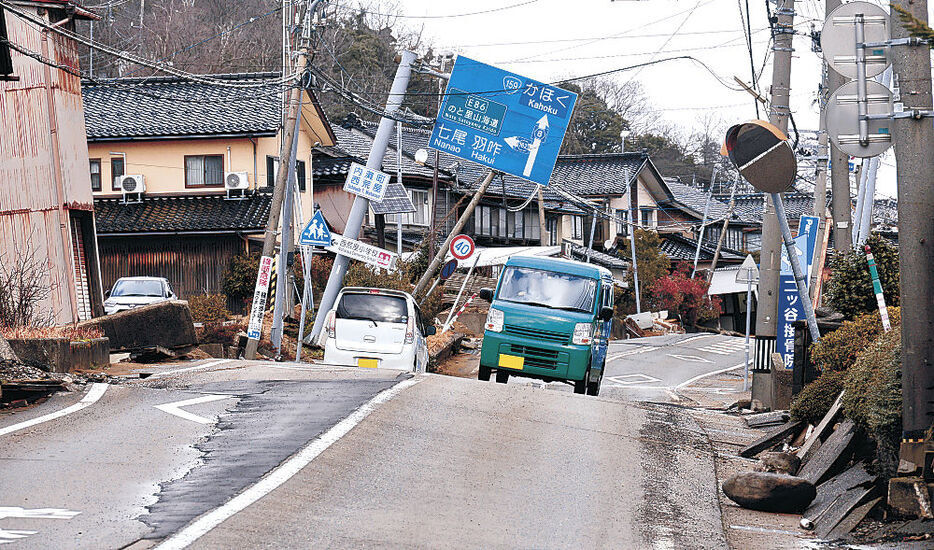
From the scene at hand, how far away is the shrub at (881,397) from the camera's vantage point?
9195 millimetres

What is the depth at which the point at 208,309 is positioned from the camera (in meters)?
30.2

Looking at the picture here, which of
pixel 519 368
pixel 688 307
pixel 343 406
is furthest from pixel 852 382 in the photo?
pixel 688 307

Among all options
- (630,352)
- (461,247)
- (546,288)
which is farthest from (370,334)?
(630,352)

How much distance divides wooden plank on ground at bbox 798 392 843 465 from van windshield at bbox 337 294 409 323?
32.0 feet

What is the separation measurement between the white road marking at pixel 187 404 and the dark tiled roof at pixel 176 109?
25.3 meters

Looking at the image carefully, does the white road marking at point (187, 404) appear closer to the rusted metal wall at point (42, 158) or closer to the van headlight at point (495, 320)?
the van headlight at point (495, 320)

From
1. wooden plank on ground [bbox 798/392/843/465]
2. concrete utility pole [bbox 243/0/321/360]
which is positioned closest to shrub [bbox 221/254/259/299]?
concrete utility pole [bbox 243/0/321/360]

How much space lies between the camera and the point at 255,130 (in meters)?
37.9

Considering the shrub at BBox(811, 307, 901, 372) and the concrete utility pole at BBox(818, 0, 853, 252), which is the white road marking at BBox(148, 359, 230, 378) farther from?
the concrete utility pole at BBox(818, 0, 853, 252)

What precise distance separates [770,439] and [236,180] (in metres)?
28.4

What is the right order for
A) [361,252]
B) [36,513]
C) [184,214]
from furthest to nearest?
1. [184,214]
2. [361,252]
3. [36,513]

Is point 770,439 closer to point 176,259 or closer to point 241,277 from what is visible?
point 241,277

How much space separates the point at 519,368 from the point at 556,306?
136 centimetres

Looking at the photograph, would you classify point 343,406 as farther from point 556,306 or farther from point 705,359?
point 705,359
